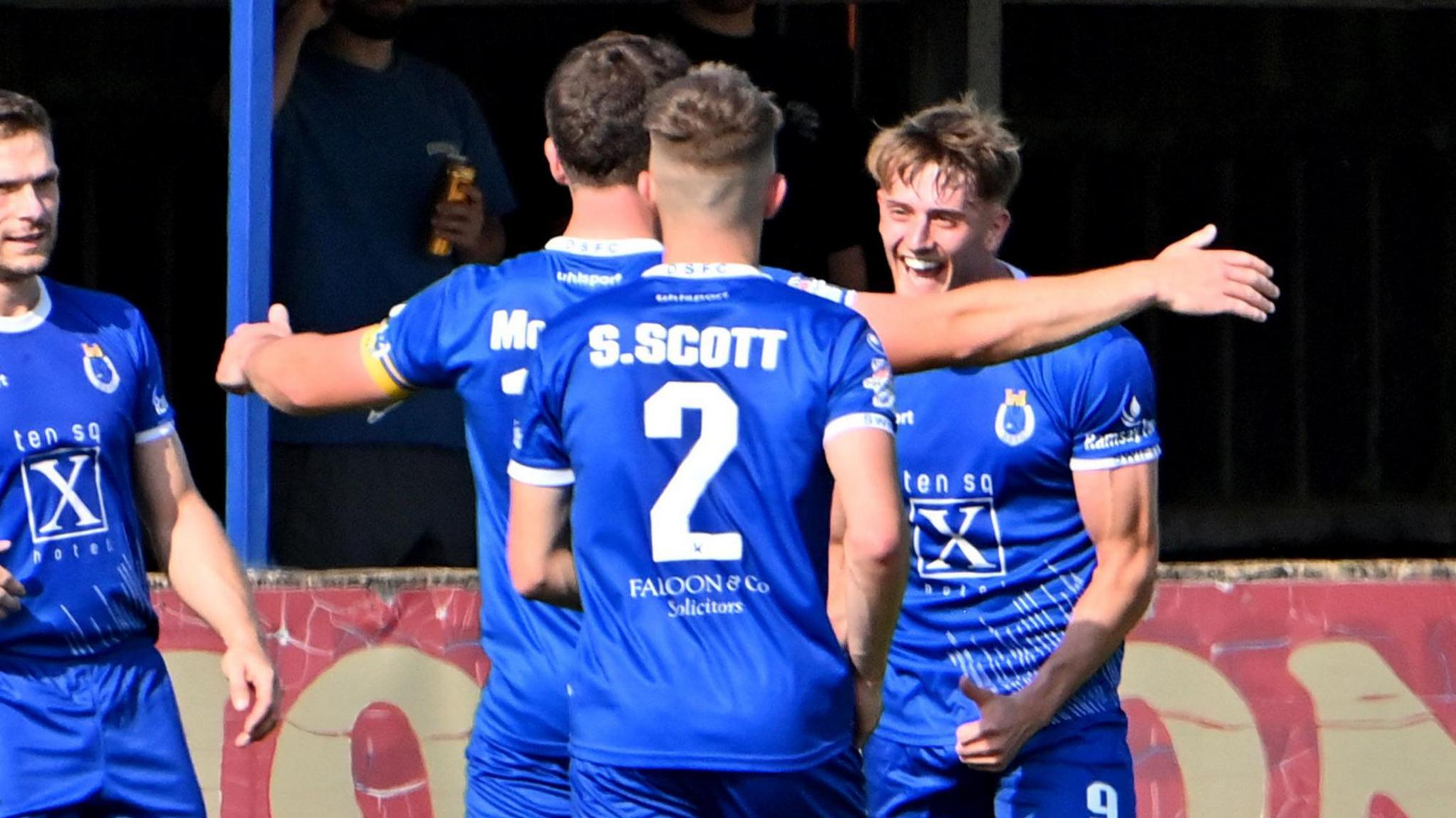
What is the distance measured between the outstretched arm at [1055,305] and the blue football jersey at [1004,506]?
0.68 metres

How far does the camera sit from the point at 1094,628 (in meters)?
4.64

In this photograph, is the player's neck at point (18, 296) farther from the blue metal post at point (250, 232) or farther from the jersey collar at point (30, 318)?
the blue metal post at point (250, 232)

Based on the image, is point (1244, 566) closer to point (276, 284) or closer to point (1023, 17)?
point (276, 284)

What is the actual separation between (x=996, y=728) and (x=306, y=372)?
58.7 inches

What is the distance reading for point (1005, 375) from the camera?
4.70 meters

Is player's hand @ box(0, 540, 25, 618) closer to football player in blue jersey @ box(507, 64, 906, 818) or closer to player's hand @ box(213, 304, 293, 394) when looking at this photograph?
player's hand @ box(213, 304, 293, 394)

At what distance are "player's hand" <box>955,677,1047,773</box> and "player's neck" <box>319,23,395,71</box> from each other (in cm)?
287

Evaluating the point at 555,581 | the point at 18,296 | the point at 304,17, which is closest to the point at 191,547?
the point at 18,296

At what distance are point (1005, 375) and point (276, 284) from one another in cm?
260

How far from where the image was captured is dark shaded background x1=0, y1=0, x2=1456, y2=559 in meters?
8.95

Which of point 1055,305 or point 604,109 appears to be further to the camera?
point 604,109

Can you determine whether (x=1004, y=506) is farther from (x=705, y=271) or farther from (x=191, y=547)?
(x=191, y=547)

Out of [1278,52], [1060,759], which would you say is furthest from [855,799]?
[1278,52]

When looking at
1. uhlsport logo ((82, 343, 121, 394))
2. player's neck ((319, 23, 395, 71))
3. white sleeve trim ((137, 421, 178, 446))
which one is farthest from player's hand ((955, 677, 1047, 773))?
player's neck ((319, 23, 395, 71))
